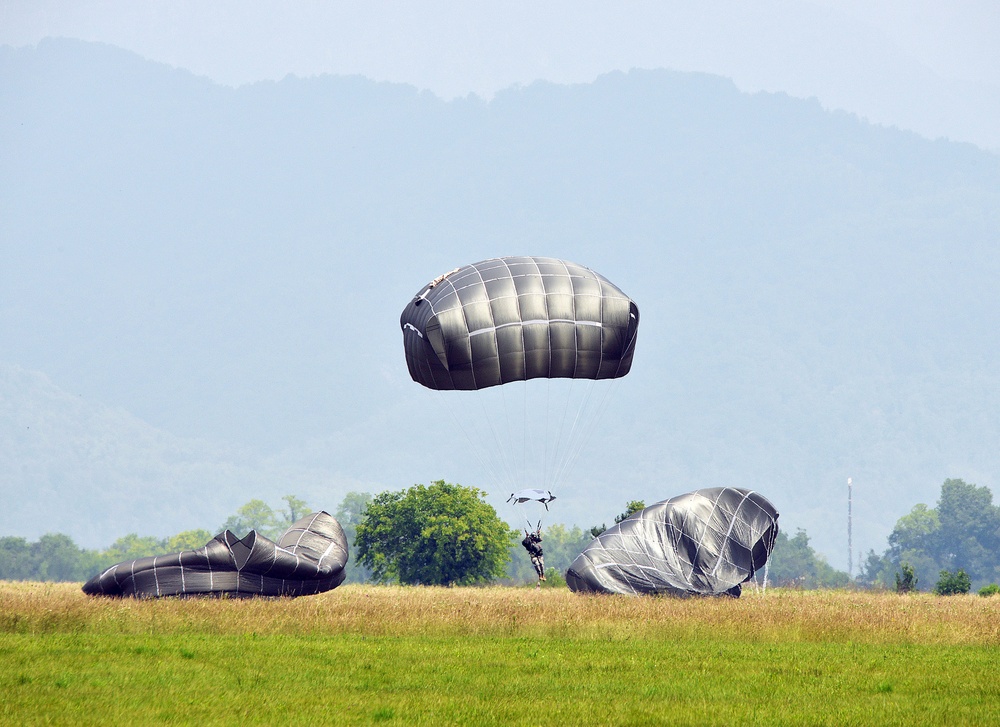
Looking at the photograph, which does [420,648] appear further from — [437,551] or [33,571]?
[33,571]

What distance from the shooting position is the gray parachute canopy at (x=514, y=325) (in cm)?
3781

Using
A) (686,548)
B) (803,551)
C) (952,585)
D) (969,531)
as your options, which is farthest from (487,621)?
(969,531)

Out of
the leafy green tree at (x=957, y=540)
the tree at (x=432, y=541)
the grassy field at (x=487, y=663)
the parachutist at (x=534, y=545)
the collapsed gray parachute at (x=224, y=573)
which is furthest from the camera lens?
the leafy green tree at (x=957, y=540)

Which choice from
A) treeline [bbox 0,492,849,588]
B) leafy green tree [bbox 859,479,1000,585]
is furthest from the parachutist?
leafy green tree [bbox 859,479,1000,585]

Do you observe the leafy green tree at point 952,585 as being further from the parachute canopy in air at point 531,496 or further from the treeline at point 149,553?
the treeline at point 149,553

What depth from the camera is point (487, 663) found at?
21.3 metres

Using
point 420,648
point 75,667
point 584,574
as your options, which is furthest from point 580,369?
point 75,667

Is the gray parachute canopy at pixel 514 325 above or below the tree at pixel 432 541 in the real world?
above

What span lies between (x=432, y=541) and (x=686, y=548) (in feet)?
86.6

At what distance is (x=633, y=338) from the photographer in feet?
136

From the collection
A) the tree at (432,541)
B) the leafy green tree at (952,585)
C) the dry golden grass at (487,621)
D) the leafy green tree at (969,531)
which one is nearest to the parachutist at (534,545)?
the dry golden grass at (487,621)

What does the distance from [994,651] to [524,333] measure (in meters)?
18.5

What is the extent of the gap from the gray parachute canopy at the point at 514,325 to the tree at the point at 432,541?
78.2 ft

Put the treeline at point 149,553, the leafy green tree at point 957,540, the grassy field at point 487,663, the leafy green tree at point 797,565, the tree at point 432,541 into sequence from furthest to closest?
the leafy green tree at point 957,540 → the leafy green tree at point 797,565 → the treeline at point 149,553 → the tree at point 432,541 → the grassy field at point 487,663
